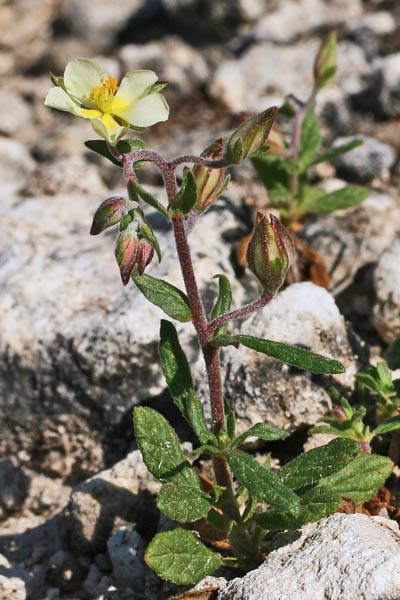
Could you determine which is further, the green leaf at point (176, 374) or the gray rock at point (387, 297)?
→ the gray rock at point (387, 297)

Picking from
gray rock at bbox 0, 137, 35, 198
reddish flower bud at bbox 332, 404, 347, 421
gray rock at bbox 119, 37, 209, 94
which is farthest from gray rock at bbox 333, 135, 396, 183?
reddish flower bud at bbox 332, 404, 347, 421

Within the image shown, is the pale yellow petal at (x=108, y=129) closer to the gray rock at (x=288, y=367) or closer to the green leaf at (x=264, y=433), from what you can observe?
the green leaf at (x=264, y=433)

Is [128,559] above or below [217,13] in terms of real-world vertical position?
below

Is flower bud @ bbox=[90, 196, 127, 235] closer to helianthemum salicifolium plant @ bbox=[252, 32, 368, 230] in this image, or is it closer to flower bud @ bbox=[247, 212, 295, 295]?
flower bud @ bbox=[247, 212, 295, 295]

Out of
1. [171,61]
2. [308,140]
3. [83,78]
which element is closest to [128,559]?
[83,78]

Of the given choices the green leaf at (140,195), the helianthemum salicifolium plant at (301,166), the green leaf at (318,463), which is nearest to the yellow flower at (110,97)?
the green leaf at (140,195)

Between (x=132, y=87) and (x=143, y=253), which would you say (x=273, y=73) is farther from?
(x=143, y=253)
